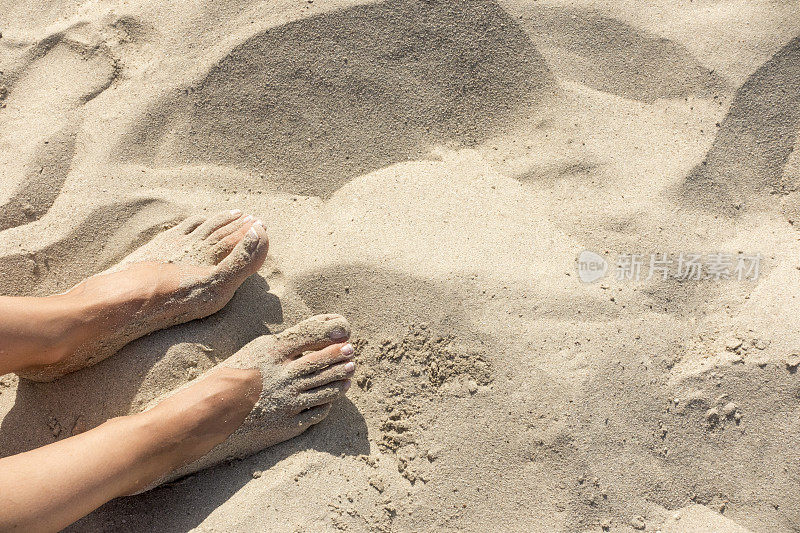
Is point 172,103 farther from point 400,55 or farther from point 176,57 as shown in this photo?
point 400,55

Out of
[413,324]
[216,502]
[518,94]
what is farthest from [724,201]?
[216,502]

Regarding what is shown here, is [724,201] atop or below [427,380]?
atop

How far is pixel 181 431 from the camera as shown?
1764mm

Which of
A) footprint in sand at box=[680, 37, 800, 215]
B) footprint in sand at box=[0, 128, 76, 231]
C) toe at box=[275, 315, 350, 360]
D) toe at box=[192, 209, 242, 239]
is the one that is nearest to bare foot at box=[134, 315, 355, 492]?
toe at box=[275, 315, 350, 360]

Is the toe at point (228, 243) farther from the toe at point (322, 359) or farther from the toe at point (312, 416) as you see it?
the toe at point (312, 416)

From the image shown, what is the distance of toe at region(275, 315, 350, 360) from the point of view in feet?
6.31

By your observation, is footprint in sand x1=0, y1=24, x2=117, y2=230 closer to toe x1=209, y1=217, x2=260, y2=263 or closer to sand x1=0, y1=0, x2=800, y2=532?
sand x1=0, y1=0, x2=800, y2=532

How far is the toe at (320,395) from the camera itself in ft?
6.22

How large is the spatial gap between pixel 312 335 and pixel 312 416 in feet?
0.84

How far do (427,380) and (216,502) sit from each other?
0.72 m

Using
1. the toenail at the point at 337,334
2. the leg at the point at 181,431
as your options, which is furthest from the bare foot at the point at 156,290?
the toenail at the point at 337,334

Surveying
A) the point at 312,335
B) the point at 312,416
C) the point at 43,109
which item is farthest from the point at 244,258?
the point at 43,109

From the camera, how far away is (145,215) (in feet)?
6.64

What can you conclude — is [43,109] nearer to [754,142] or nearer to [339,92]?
[339,92]
